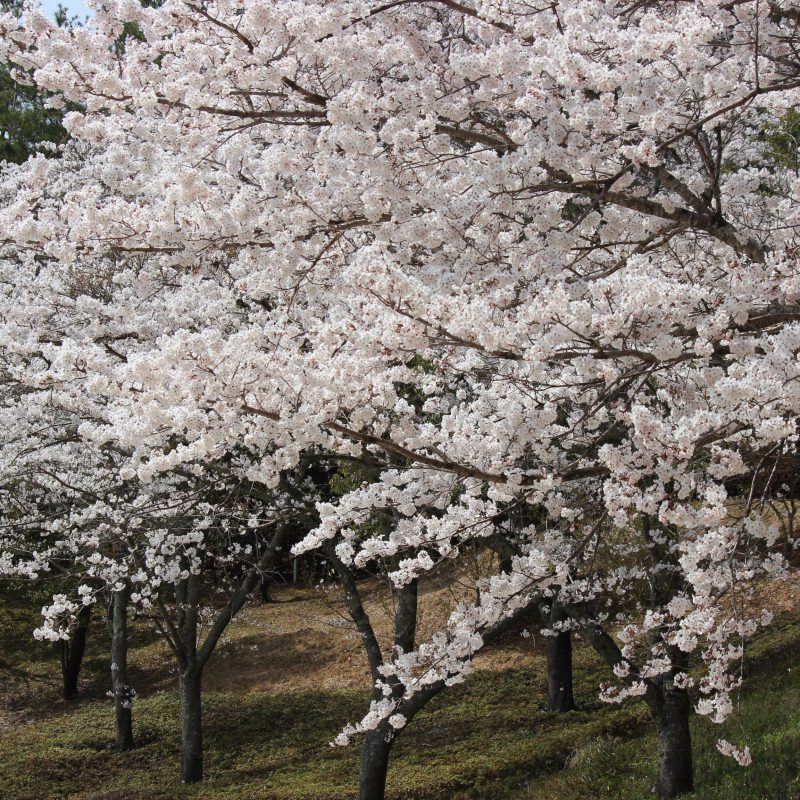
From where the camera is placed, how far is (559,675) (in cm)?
1223

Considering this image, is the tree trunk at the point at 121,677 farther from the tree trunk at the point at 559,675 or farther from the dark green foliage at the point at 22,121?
the dark green foliage at the point at 22,121

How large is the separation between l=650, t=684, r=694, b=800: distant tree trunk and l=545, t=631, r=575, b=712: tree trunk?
15.9 ft

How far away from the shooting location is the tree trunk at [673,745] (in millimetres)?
7195

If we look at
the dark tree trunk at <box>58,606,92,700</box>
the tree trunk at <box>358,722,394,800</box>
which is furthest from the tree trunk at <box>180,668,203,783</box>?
the dark tree trunk at <box>58,606,92,700</box>

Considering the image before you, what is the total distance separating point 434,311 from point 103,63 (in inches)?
104

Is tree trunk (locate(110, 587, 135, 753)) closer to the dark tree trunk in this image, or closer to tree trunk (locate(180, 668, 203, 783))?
tree trunk (locate(180, 668, 203, 783))

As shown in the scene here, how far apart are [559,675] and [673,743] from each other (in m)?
5.14

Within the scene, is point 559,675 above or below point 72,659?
below

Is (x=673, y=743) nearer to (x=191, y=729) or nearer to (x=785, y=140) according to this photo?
(x=191, y=729)

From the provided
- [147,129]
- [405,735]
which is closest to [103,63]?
[147,129]

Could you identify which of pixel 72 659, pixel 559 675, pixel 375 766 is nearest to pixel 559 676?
pixel 559 675

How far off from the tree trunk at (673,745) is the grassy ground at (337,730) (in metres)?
0.20

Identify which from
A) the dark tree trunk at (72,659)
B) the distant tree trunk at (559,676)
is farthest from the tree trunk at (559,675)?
the dark tree trunk at (72,659)

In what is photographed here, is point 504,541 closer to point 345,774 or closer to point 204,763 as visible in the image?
point 345,774
